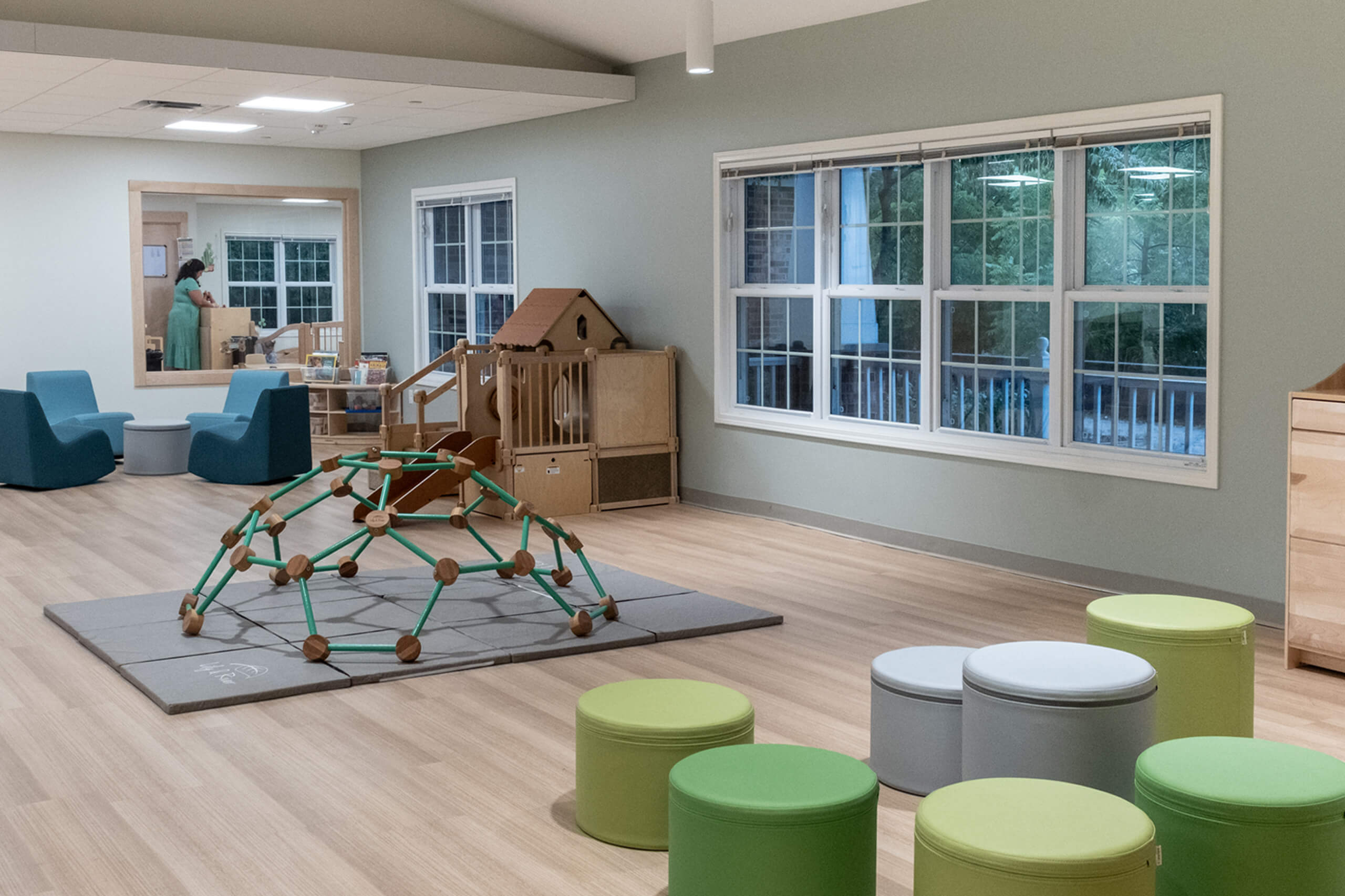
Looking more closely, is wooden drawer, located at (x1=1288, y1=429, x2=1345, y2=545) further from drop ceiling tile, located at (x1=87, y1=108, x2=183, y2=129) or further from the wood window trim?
the wood window trim

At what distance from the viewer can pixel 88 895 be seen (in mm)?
2986

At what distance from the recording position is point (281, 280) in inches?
612

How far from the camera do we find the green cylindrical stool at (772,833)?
8.66ft

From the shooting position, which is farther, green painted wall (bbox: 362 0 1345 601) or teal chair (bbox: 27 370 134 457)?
teal chair (bbox: 27 370 134 457)

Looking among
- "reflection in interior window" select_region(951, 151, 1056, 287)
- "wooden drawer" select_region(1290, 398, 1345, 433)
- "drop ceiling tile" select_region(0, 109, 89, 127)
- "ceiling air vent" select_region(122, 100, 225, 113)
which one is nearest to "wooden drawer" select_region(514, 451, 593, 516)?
"reflection in interior window" select_region(951, 151, 1056, 287)

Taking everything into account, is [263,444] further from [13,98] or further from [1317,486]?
[1317,486]

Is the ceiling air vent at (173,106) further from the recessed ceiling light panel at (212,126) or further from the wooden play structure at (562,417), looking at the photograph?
the wooden play structure at (562,417)

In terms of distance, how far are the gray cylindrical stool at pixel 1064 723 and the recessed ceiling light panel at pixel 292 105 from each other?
6.86 metres

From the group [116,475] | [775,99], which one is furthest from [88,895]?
[116,475]

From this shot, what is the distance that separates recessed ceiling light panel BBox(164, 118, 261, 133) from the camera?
32.6 feet

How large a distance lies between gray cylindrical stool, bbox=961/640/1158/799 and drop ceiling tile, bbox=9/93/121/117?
24.5ft

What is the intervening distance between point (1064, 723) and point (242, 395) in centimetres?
876

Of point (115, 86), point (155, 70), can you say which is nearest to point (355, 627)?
point (155, 70)

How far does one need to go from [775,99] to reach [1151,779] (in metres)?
5.62
